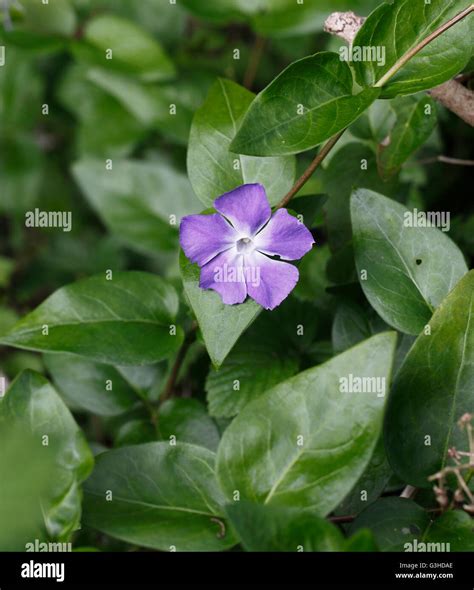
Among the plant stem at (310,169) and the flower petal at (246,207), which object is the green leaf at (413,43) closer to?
the plant stem at (310,169)

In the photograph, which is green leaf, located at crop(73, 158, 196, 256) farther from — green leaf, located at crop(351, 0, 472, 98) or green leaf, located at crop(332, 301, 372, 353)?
green leaf, located at crop(351, 0, 472, 98)

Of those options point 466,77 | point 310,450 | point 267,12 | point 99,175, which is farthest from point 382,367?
point 267,12

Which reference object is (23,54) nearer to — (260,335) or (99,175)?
(99,175)

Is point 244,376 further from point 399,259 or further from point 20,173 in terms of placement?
point 20,173

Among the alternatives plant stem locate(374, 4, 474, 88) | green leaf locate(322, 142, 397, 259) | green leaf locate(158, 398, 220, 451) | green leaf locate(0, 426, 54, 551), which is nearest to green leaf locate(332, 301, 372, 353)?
green leaf locate(322, 142, 397, 259)

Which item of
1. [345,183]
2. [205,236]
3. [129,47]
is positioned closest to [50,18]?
[129,47]

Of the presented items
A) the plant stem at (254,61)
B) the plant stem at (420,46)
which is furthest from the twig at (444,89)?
the plant stem at (254,61)
